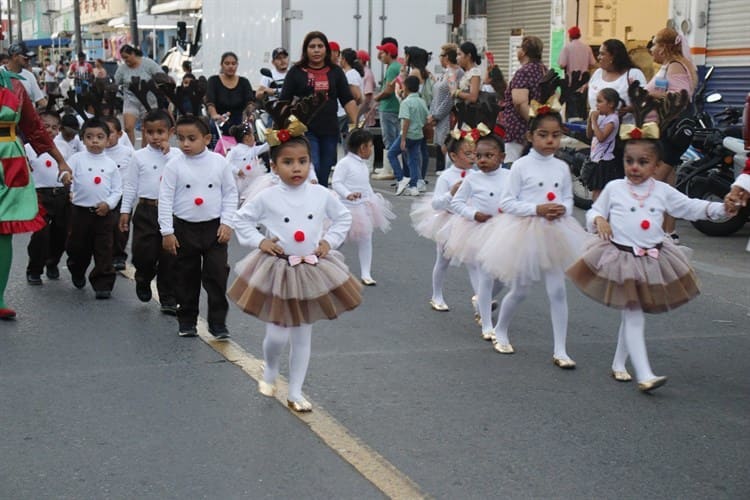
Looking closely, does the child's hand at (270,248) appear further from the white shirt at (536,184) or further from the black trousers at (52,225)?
the black trousers at (52,225)

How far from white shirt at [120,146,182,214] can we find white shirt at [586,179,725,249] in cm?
353

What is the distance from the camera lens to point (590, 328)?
8203 millimetres

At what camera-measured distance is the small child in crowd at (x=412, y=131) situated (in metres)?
16.4

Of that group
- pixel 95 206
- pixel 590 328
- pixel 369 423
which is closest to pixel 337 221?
pixel 369 423

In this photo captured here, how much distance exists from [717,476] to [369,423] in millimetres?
1723

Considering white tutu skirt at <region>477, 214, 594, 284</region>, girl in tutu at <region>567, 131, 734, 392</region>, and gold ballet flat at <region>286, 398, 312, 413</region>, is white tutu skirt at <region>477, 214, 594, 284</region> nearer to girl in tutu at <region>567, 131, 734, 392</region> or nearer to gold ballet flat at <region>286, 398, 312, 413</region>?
girl in tutu at <region>567, 131, 734, 392</region>

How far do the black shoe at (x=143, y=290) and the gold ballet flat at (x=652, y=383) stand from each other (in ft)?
13.4

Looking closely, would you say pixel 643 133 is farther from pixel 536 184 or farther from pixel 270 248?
pixel 270 248

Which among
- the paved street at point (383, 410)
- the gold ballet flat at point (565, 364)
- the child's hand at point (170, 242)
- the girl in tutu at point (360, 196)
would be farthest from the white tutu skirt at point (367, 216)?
the gold ballet flat at point (565, 364)

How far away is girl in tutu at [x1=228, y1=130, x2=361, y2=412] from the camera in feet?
19.5

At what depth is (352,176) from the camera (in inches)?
384

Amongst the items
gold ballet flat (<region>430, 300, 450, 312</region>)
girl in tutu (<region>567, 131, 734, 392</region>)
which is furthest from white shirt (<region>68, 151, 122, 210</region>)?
girl in tutu (<region>567, 131, 734, 392</region>)

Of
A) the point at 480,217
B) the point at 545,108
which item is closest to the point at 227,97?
the point at 480,217

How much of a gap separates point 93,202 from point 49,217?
67 centimetres
